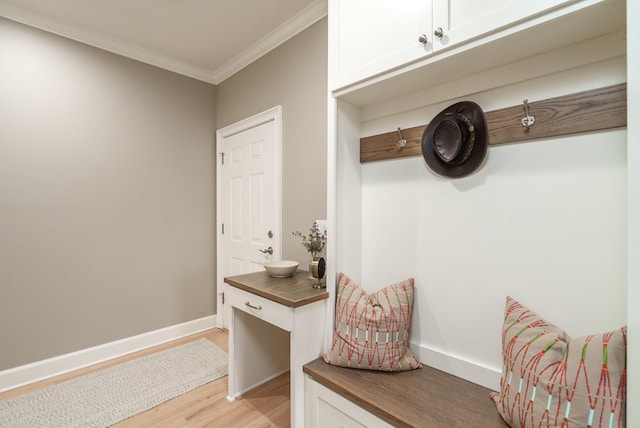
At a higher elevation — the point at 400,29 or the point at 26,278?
the point at 400,29

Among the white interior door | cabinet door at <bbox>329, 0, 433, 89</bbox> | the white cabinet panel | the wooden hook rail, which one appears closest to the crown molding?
the white interior door

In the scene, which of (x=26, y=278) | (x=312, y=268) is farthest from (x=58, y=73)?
(x=312, y=268)

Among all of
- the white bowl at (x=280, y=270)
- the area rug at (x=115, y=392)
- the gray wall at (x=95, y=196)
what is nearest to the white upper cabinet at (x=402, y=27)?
the gray wall at (x=95, y=196)

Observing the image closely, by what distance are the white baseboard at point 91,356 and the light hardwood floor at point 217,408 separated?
0.20 ft

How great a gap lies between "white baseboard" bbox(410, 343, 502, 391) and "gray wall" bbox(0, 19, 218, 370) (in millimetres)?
1503

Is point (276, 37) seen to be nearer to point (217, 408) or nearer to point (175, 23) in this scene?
point (175, 23)

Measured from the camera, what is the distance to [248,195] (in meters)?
2.70

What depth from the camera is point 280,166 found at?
2.36 metres

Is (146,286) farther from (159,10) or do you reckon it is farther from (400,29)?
(400,29)

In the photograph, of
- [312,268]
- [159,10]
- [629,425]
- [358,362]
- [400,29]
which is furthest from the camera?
[159,10]

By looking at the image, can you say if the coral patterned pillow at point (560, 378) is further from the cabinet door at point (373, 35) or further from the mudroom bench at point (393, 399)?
the cabinet door at point (373, 35)

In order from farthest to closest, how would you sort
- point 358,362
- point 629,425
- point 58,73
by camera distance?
point 58,73
point 358,362
point 629,425

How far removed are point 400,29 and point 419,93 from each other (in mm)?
313

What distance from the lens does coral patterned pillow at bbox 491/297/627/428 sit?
787 millimetres
